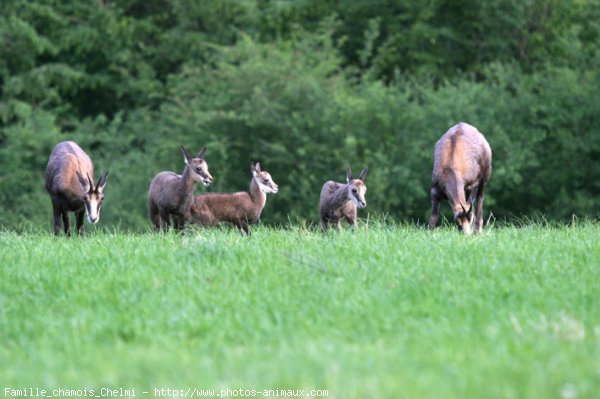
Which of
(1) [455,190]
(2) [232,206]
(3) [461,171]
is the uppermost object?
(3) [461,171]

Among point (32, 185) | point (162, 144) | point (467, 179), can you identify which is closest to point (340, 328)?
point (467, 179)

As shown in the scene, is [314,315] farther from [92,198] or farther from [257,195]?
[257,195]

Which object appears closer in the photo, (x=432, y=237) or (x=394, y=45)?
(x=432, y=237)

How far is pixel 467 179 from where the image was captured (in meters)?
14.6

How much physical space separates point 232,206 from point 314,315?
7048 mm

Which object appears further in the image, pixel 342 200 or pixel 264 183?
pixel 264 183

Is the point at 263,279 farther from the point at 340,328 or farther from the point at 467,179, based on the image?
the point at 467,179

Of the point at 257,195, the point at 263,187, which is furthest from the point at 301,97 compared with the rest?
the point at 263,187

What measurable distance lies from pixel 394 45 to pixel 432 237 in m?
29.1

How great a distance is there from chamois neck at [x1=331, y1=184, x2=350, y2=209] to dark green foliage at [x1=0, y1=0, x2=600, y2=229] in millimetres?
14824

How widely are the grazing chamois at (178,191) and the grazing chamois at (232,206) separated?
0.85 feet

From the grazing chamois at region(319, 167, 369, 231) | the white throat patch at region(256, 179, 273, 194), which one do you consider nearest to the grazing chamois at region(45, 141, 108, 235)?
the white throat patch at region(256, 179, 273, 194)

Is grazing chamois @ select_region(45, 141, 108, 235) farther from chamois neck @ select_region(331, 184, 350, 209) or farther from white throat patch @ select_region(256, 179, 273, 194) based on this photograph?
chamois neck @ select_region(331, 184, 350, 209)

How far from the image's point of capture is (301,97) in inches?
1342
